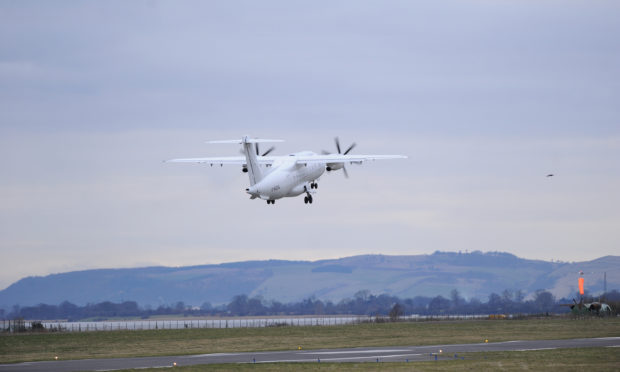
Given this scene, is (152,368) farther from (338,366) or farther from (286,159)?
(286,159)

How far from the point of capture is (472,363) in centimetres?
6084

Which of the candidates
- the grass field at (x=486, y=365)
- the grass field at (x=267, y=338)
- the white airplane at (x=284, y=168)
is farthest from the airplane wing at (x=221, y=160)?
the grass field at (x=486, y=365)

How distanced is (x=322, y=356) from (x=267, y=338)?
76.8 ft

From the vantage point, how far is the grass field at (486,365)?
190 feet

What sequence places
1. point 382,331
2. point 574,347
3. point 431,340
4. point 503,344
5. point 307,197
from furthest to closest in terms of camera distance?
1. point 382,331
2. point 307,197
3. point 431,340
4. point 503,344
5. point 574,347

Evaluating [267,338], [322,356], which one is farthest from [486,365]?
[267,338]

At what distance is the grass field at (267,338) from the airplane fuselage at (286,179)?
14072mm

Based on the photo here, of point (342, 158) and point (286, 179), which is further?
point (342, 158)

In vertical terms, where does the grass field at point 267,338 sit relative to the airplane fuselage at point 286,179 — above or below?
below

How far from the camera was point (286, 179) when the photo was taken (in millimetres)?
87875

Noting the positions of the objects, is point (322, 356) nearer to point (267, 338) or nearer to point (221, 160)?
point (267, 338)

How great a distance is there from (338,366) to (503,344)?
2277 centimetres

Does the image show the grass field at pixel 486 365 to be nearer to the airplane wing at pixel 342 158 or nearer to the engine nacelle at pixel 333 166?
the airplane wing at pixel 342 158

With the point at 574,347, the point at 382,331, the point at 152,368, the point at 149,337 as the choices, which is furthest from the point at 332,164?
the point at 152,368
